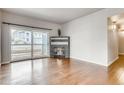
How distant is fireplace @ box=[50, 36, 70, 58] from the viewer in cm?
691

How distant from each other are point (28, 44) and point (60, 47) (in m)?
2.03

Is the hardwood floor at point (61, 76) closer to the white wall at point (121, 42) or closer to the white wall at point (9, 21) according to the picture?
the white wall at point (9, 21)

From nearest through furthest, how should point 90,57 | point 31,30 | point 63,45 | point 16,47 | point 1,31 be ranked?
point 1,31, point 90,57, point 16,47, point 31,30, point 63,45

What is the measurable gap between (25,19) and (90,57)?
396 cm

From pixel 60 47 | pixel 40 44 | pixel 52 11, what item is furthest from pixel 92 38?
pixel 40 44

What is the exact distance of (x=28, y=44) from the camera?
6.23 metres

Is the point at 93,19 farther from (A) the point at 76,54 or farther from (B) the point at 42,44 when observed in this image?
(B) the point at 42,44

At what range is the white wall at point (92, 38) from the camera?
442 cm

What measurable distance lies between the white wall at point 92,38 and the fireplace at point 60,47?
37 centimetres

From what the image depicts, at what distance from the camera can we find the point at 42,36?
7.07 metres

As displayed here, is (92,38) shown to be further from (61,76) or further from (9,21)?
(9,21)

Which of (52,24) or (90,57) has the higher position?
(52,24)

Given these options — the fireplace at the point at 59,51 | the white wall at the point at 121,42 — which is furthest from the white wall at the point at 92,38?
the white wall at the point at 121,42

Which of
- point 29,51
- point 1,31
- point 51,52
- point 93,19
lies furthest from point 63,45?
point 1,31
